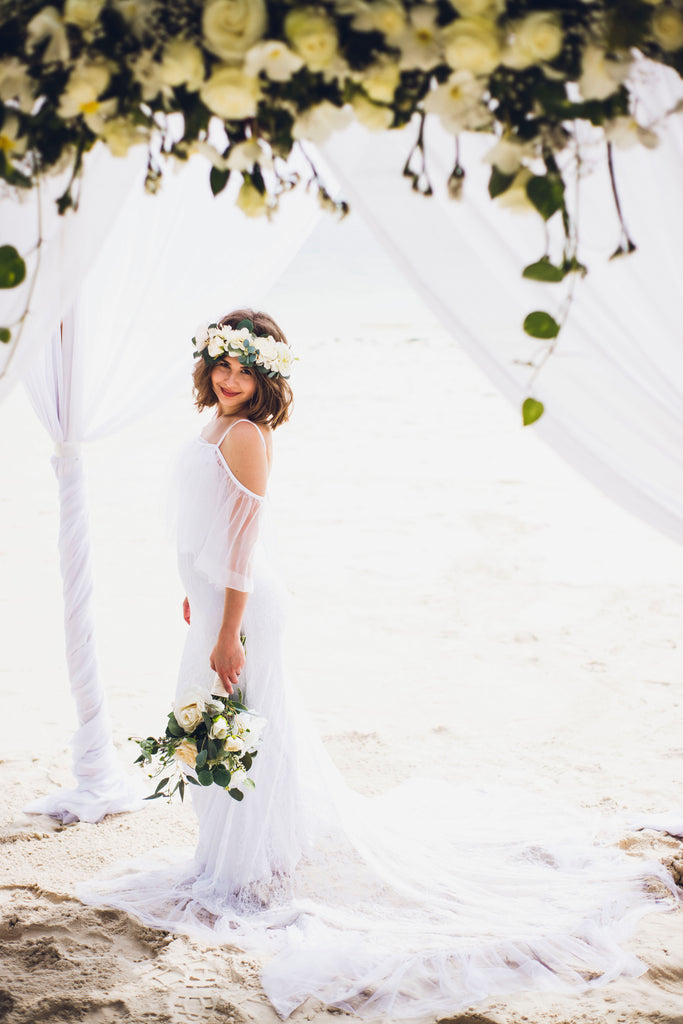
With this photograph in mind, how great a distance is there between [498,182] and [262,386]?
126 centimetres

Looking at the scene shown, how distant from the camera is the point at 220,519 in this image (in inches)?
108

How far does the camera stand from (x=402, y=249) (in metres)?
1.85

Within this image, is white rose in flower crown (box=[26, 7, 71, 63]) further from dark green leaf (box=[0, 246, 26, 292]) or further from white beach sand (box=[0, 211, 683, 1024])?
white beach sand (box=[0, 211, 683, 1024])

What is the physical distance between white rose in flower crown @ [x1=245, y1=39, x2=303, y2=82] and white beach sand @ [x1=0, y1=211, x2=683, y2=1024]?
224cm

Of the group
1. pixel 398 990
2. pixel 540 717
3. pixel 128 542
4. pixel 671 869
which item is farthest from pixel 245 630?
pixel 128 542

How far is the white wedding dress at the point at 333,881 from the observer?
256 cm

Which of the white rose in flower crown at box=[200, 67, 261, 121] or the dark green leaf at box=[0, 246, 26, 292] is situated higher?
the white rose in flower crown at box=[200, 67, 261, 121]

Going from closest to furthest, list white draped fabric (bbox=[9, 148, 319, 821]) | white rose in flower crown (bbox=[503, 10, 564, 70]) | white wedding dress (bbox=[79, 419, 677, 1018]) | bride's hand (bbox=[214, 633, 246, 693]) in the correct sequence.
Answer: white rose in flower crown (bbox=[503, 10, 564, 70]) → white wedding dress (bbox=[79, 419, 677, 1018]) → bride's hand (bbox=[214, 633, 246, 693]) → white draped fabric (bbox=[9, 148, 319, 821])

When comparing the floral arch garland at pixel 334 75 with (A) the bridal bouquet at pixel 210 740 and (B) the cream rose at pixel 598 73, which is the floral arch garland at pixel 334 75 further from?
(A) the bridal bouquet at pixel 210 740

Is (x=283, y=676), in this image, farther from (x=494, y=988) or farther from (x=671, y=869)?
(x=671, y=869)

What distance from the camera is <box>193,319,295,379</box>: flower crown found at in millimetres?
2730

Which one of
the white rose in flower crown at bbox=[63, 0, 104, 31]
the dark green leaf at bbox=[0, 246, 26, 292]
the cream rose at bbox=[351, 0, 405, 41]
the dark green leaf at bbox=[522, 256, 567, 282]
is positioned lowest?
the dark green leaf at bbox=[0, 246, 26, 292]

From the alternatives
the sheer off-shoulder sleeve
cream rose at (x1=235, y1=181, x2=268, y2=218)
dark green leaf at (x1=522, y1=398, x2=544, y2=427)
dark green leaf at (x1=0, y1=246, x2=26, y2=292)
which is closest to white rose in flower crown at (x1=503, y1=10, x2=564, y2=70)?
A: cream rose at (x1=235, y1=181, x2=268, y2=218)

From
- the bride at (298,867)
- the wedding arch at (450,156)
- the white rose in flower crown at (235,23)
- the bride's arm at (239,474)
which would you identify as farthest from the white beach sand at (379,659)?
the white rose in flower crown at (235,23)
